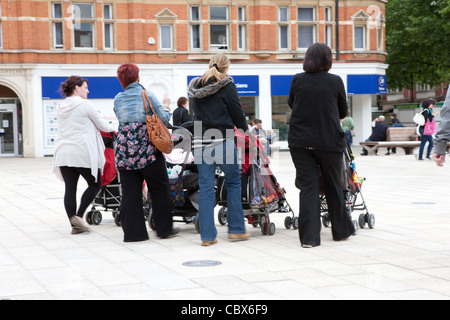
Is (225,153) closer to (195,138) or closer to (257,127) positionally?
(195,138)

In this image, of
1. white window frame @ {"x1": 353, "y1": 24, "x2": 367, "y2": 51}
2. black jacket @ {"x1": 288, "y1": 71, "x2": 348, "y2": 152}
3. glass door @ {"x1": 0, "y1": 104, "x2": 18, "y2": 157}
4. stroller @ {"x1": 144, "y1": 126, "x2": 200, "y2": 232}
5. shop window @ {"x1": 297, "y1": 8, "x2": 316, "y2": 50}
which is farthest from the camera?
white window frame @ {"x1": 353, "y1": 24, "x2": 367, "y2": 51}

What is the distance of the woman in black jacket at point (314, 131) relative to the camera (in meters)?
6.97

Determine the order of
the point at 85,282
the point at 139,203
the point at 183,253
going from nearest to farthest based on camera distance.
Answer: the point at 85,282 → the point at 183,253 → the point at 139,203

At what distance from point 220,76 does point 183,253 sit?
1832 millimetres

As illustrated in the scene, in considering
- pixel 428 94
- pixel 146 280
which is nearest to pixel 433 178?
pixel 146 280

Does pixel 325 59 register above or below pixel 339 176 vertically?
above

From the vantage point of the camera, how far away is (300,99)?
7.03 m

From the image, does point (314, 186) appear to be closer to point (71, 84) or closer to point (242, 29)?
point (71, 84)

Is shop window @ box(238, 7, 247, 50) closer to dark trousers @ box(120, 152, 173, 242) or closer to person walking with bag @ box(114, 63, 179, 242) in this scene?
person walking with bag @ box(114, 63, 179, 242)

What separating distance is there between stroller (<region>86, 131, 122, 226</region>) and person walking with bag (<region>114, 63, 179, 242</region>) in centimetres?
117

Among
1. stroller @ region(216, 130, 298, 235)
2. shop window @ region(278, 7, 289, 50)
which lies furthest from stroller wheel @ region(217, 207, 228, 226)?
shop window @ region(278, 7, 289, 50)

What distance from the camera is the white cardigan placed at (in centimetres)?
816

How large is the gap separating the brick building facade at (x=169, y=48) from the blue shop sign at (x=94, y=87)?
1.7 inches

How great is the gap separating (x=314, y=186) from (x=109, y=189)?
123 inches
